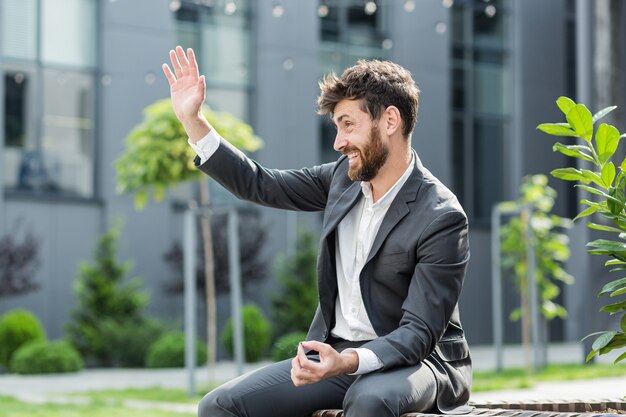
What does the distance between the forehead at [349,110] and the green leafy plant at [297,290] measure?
629 inches

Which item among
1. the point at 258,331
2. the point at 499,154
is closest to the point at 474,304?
the point at 499,154

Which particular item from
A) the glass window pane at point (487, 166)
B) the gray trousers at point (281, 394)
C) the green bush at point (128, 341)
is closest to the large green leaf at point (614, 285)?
the gray trousers at point (281, 394)

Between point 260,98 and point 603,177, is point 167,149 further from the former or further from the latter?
point 260,98

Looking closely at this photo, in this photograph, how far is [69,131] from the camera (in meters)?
Answer: 18.4

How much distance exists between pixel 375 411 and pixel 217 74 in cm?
1766

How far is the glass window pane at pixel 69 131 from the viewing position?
59.5 ft

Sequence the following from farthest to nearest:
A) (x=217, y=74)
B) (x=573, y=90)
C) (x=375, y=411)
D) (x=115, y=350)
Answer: (x=573, y=90), (x=217, y=74), (x=115, y=350), (x=375, y=411)

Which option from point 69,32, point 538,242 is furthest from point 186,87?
point 69,32

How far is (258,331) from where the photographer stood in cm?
1762

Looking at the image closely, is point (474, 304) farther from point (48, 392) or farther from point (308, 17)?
point (48, 392)

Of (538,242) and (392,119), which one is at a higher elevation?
(392,119)

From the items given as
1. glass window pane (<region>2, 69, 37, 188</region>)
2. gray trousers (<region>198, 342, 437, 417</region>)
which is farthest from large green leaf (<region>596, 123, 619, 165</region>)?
glass window pane (<region>2, 69, 37, 188</region>)

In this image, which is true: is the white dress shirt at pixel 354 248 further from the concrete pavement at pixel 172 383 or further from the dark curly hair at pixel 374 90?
the concrete pavement at pixel 172 383

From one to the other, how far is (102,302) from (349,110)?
15328 mm
